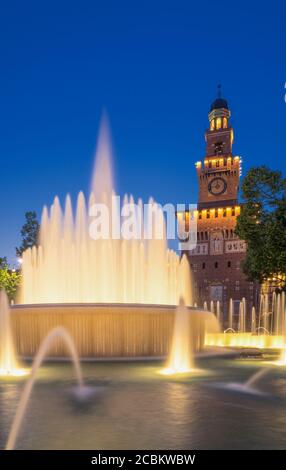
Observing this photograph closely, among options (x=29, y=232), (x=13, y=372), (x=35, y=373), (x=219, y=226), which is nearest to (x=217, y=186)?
(x=219, y=226)

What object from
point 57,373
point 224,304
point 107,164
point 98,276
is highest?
point 107,164

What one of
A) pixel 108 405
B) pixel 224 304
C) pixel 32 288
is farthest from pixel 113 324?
pixel 224 304

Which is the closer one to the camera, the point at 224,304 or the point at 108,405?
the point at 108,405

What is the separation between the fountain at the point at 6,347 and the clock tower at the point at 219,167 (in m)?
52.6

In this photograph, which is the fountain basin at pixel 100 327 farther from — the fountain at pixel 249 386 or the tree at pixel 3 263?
the tree at pixel 3 263

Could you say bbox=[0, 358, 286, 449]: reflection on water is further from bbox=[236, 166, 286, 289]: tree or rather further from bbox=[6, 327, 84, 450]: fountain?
bbox=[236, 166, 286, 289]: tree

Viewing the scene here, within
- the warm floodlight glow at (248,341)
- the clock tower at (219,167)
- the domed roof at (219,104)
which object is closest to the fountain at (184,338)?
the warm floodlight glow at (248,341)

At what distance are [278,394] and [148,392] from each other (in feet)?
7.31

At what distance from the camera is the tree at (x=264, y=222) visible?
81.5ft

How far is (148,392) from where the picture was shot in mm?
7934

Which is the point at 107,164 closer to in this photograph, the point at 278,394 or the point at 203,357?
the point at 203,357

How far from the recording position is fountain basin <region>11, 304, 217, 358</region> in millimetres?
13898

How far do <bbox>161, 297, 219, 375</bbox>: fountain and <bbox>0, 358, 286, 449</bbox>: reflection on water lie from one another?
6.32 feet

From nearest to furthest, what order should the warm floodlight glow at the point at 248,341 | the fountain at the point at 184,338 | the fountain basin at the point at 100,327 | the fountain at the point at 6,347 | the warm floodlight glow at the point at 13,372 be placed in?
the warm floodlight glow at the point at 13,372, the fountain at the point at 6,347, the fountain at the point at 184,338, the fountain basin at the point at 100,327, the warm floodlight glow at the point at 248,341
